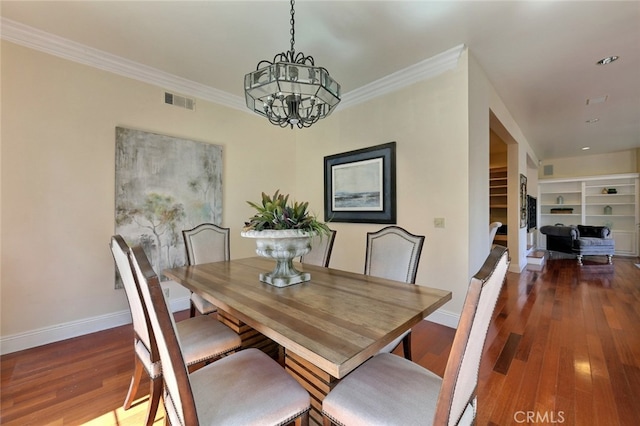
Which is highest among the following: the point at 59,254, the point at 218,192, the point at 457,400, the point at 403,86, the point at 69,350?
the point at 403,86

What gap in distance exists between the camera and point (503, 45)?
250cm

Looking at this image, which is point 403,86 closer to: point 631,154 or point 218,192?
point 218,192

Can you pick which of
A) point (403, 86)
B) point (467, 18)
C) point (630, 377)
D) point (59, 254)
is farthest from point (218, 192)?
point (630, 377)

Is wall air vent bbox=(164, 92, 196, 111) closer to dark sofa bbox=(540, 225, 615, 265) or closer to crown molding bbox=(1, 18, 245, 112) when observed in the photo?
crown molding bbox=(1, 18, 245, 112)

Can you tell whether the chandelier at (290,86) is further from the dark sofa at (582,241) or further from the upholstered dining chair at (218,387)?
the dark sofa at (582,241)

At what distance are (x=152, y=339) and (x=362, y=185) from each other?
110 inches

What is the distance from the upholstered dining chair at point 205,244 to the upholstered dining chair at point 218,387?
1.32 m

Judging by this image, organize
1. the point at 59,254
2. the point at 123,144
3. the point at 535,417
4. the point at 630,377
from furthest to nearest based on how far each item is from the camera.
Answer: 1. the point at 123,144
2. the point at 59,254
3. the point at 630,377
4. the point at 535,417

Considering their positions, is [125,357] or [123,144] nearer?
[125,357]

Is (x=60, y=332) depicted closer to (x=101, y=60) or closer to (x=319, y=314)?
(x=101, y=60)

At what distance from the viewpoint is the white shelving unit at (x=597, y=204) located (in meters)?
6.86

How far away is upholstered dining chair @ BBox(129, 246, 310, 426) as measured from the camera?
0.81 metres

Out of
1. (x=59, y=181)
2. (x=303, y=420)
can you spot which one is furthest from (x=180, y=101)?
(x=303, y=420)

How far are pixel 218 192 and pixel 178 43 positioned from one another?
5.39ft
